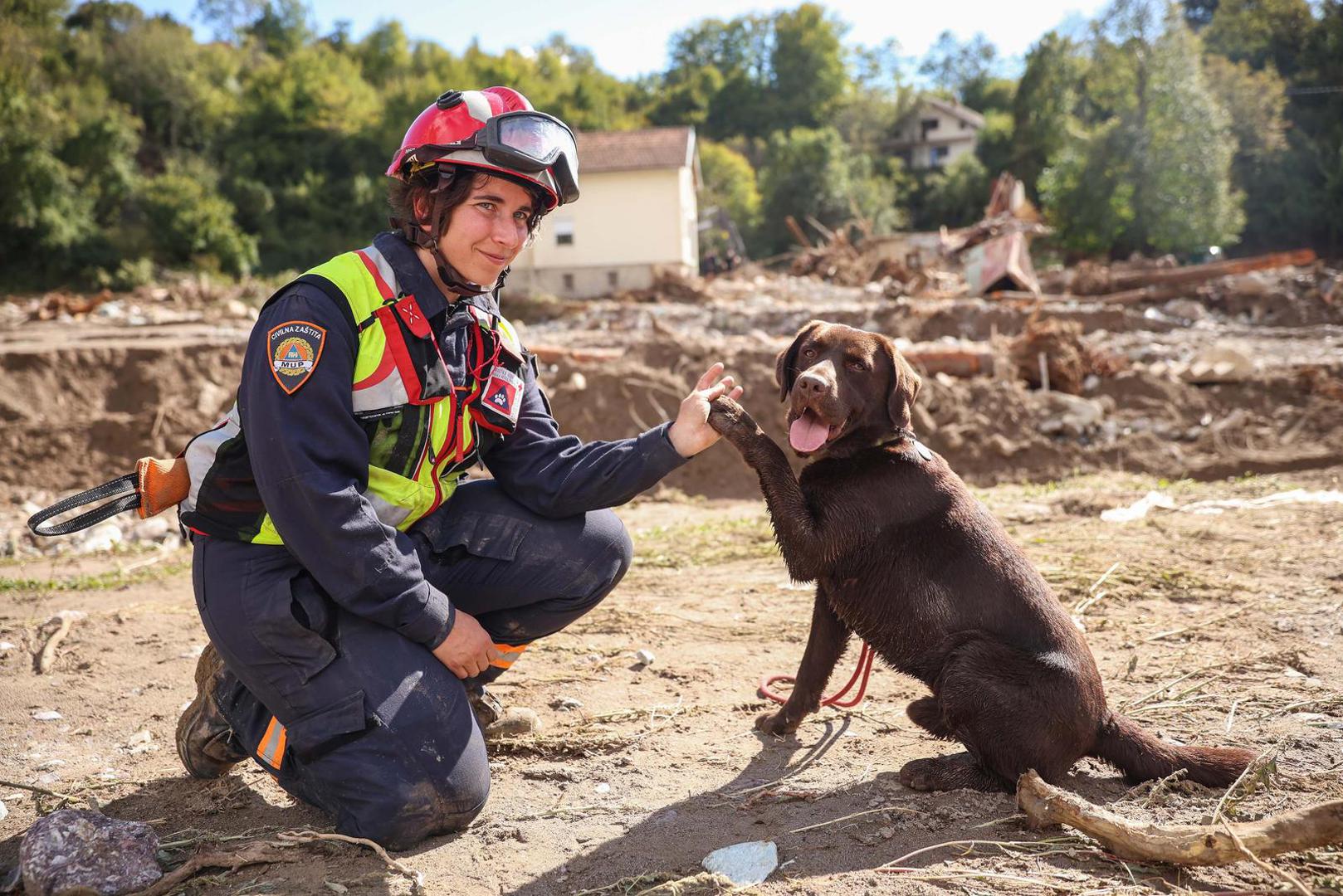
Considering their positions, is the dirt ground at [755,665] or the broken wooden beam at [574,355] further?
the broken wooden beam at [574,355]

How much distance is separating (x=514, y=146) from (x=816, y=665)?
6.77 feet

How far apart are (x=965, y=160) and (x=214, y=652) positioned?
50491 mm

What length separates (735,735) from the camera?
3650 mm

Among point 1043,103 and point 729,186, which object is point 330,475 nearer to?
point 1043,103

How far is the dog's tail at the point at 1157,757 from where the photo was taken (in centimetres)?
289

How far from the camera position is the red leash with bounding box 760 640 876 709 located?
362 cm

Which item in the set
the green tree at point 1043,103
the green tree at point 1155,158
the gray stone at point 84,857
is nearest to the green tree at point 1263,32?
the green tree at point 1155,158

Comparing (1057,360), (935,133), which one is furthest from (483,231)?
(935,133)

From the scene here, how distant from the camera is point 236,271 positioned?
33938 mm

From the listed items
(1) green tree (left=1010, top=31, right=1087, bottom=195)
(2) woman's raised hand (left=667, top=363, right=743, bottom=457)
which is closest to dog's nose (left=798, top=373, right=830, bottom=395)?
(2) woman's raised hand (left=667, top=363, right=743, bottom=457)

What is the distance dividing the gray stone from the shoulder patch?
4.23 feet

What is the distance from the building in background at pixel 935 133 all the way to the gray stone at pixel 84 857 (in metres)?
63.2

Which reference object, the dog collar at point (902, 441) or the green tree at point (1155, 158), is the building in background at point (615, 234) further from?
the dog collar at point (902, 441)

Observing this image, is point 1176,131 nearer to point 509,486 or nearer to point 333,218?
point 333,218
